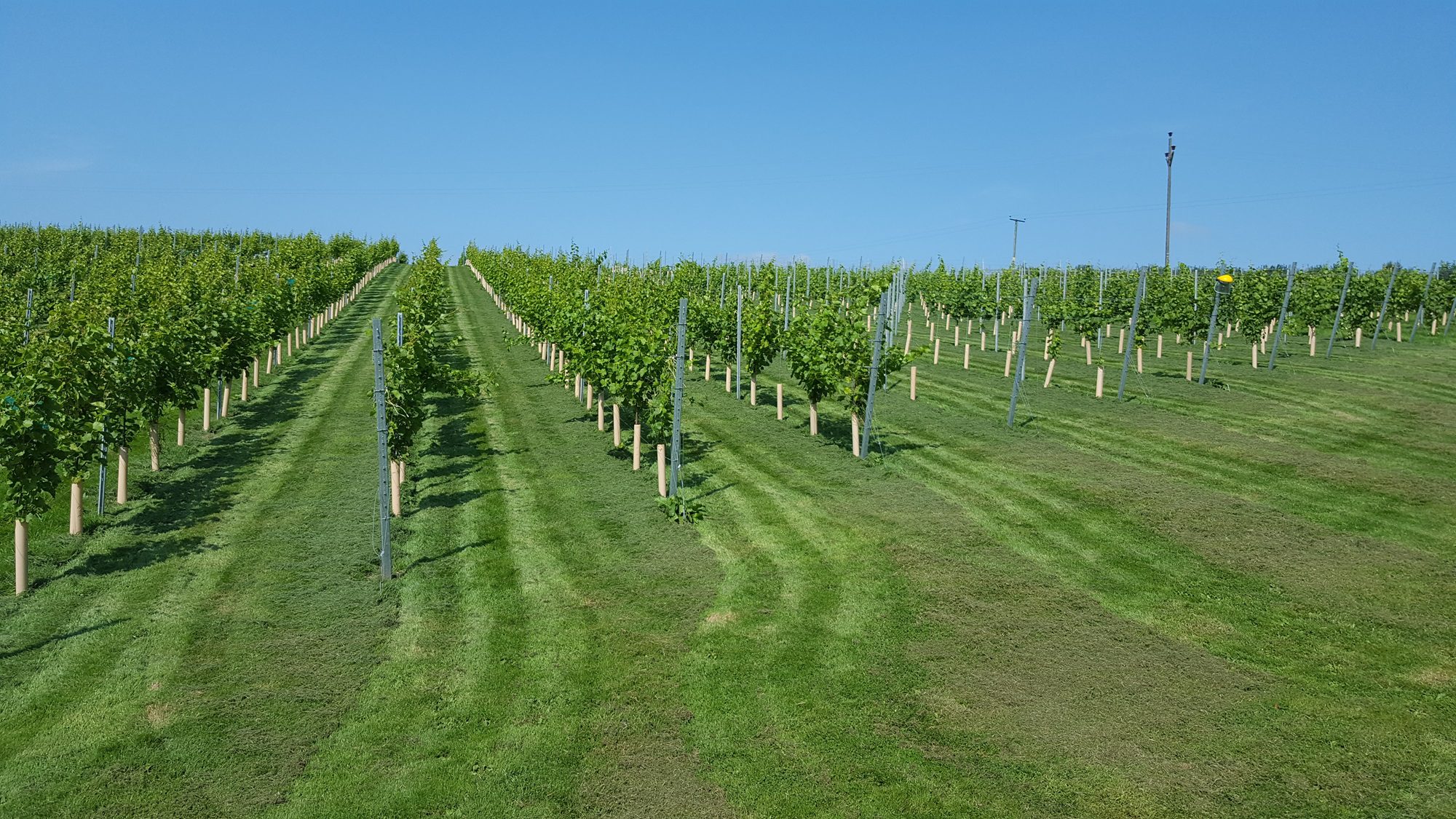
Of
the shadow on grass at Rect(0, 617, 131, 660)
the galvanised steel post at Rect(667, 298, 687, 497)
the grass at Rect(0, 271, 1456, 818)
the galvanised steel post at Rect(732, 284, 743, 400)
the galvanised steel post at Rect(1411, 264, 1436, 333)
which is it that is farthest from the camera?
the galvanised steel post at Rect(1411, 264, 1436, 333)

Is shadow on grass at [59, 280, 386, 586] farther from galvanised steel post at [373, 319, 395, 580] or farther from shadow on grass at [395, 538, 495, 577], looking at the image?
galvanised steel post at [373, 319, 395, 580]

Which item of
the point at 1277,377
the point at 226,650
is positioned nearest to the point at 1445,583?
the point at 226,650

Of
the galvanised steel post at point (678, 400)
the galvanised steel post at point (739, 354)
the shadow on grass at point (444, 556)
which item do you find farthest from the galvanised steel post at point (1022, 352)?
the shadow on grass at point (444, 556)

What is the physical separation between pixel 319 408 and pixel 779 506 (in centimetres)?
1542

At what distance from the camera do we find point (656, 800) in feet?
24.8

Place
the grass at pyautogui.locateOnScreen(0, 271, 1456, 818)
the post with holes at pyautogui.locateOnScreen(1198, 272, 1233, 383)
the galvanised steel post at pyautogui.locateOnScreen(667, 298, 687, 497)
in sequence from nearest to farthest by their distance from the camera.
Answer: the grass at pyautogui.locateOnScreen(0, 271, 1456, 818) < the galvanised steel post at pyautogui.locateOnScreen(667, 298, 687, 497) < the post with holes at pyautogui.locateOnScreen(1198, 272, 1233, 383)

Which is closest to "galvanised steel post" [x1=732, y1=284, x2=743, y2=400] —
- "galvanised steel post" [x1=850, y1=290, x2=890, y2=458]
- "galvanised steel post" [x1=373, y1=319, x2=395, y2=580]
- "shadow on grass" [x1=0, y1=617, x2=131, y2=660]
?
"galvanised steel post" [x1=850, y1=290, x2=890, y2=458]

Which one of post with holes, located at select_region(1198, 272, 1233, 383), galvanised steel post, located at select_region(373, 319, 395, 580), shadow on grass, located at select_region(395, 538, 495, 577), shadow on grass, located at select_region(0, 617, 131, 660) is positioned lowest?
shadow on grass, located at select_region(0, 617, 131, 660)

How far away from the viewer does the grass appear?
25.6 feet

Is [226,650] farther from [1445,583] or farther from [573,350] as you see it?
[1445,583]

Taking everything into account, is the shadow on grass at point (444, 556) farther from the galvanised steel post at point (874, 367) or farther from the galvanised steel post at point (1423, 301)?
the galvanised steel post at point (1423, 301)

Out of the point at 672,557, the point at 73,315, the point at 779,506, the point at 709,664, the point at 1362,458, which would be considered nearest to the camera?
the point at 709,664

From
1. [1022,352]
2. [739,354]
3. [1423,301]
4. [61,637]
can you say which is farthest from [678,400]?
[1423,301]

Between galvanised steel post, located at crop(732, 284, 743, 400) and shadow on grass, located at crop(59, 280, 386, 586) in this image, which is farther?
galvanised steel post, located at crop(732, 284, 743, 400)
